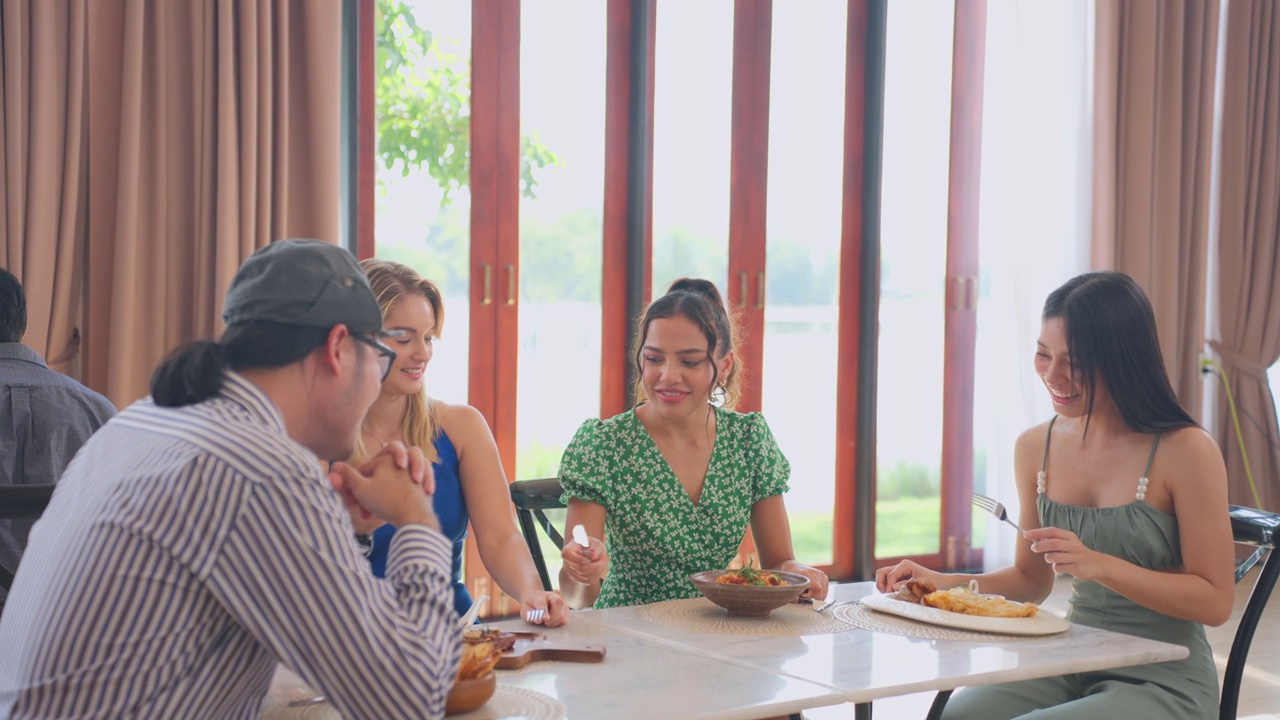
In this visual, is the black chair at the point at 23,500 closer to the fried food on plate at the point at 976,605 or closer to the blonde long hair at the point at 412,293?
the blonde long hair at the point at 412,293

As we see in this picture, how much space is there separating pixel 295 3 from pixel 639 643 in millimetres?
2847

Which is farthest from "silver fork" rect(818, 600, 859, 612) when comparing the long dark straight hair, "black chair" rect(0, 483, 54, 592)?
"black chair" rect(0, 483, 54, 592)

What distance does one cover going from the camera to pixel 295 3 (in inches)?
156

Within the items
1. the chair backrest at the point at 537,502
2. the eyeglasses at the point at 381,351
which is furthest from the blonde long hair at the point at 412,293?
the eyeglasses at the point at 381,351

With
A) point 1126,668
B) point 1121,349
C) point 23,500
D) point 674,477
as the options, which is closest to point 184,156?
point 23,500

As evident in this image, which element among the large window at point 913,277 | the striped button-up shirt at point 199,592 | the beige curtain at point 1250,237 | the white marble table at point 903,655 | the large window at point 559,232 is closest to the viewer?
the striped button-up shirt at point 199,592

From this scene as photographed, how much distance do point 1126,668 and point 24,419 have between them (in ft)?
7.62

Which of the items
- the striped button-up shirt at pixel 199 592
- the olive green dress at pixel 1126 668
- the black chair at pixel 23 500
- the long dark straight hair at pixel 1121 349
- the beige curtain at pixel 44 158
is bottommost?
the olive green dress at pixel 1126 668

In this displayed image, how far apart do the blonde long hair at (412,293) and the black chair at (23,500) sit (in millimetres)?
552

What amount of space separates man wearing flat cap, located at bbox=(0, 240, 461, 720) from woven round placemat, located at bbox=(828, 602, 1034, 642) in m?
0.92

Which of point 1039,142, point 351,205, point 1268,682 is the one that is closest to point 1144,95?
point 1039,142

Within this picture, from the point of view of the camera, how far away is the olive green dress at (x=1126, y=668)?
6.83 ft

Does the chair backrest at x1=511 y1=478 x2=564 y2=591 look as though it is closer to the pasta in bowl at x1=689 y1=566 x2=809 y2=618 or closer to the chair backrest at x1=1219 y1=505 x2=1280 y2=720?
the pasta in bowl at x1=689 y1=566 x2=809 y2=618

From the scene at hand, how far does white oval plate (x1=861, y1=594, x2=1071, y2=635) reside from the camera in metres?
1.97
